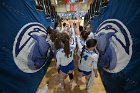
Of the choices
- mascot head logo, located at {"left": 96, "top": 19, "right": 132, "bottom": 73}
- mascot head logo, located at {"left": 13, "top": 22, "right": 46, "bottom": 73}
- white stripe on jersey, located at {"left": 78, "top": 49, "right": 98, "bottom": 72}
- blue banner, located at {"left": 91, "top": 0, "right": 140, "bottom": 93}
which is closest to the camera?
blue banner, located at {"left": 91, "top": 0, "right": 140, "bottom": 93}

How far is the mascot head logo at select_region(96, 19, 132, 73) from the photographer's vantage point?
9.20 feet

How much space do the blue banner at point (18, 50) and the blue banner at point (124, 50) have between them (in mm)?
1639

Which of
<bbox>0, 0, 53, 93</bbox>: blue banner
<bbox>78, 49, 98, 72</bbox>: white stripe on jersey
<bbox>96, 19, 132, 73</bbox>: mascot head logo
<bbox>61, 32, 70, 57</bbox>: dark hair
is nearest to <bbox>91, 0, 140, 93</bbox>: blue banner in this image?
<bbox>96, 19, 132, 73</bbox>: mascot head logo

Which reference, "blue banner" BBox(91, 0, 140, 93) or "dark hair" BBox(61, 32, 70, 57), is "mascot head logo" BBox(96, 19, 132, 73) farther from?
"dark hair" BBox(61, 32, 70, 57)

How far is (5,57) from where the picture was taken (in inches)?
103

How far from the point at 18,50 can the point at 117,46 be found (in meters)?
1.89

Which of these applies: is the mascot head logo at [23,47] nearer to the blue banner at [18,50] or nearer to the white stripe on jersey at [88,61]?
the blue banner at [18,50]

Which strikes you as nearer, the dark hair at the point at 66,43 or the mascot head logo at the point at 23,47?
the mascot head logo at the point at 23,47

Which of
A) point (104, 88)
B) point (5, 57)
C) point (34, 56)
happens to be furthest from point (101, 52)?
point (5, 57)

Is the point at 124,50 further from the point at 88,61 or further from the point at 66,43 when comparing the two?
the point at 66,43

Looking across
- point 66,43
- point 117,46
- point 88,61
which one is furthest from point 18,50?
point 117,46

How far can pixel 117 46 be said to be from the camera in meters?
3.23

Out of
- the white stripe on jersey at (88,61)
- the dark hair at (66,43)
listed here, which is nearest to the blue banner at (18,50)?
the dark hair at (66,43)

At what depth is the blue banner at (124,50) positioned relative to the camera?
98.3 inches
